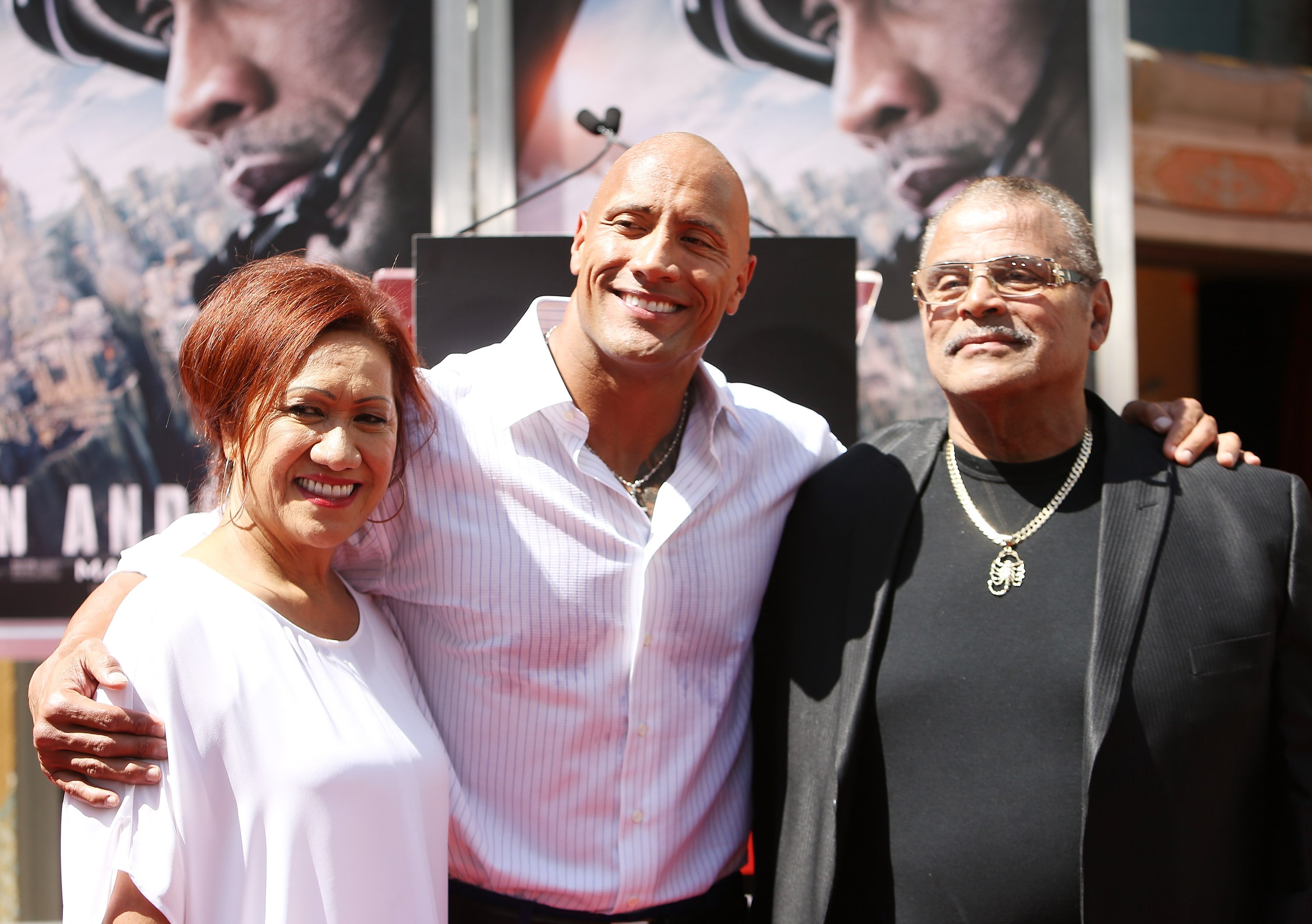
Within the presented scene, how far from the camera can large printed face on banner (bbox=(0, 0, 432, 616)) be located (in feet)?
10.4

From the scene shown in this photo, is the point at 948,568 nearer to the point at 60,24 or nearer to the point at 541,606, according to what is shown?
the point at 541,606

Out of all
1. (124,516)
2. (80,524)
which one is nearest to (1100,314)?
(124,516)

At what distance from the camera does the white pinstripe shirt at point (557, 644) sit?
1677mm

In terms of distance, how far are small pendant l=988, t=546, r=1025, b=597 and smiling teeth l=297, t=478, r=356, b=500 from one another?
1.10m

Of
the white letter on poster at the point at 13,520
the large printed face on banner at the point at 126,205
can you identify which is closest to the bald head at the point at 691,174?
the large printed face on banner at the point at 126,205

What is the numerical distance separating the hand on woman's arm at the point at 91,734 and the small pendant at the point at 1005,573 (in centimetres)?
132

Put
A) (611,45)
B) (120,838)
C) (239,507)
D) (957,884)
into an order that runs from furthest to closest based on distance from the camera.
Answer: (611,45) → (957,884) → (239,507) → (120,838)

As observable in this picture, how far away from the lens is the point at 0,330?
3154 millimetres

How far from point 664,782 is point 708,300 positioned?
850 mm

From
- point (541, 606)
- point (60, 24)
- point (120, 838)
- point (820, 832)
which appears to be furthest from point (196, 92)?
point (820, 832)

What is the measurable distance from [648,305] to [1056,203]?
81 centimetres

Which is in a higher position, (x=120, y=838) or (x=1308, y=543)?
(x=1308, y=543)

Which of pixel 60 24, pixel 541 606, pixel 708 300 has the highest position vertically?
pixel 60 24

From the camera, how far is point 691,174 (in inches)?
70.1
